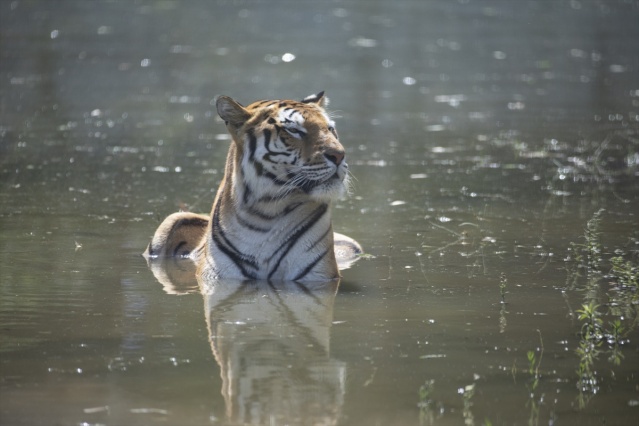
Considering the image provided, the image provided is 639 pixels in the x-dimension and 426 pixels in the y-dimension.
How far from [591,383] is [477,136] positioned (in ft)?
25.6

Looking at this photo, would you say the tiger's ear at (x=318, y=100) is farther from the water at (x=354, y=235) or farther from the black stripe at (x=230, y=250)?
the water at (x=354, y=235)

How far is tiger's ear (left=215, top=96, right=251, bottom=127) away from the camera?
672 cm

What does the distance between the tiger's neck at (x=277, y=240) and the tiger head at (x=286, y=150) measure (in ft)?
0.21

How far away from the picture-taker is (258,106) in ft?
22.7

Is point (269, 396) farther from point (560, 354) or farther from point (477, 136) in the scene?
point (477, 136)

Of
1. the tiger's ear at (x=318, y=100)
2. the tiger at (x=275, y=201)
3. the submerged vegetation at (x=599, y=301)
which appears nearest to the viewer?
the submerged vegetation at (x=599, y=301)

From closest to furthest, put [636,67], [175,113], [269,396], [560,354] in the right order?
1. [269,396]
2. [560,354]
3. [175,113]
4. [636,67]

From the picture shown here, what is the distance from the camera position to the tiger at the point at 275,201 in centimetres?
667

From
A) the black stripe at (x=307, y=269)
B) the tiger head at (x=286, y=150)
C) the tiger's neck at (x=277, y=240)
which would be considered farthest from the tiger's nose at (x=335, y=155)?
the black stripe at (x=307, y=269)

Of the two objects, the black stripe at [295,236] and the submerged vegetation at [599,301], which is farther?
the black stripe at [295,236]

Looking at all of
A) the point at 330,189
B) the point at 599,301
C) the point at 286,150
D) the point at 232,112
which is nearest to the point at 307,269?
the point at 330,189

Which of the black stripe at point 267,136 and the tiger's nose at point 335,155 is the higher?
the black stripe at point 267,136

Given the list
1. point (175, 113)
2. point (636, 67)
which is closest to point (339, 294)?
point (175, 113)

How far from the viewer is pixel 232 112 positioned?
268 inches
